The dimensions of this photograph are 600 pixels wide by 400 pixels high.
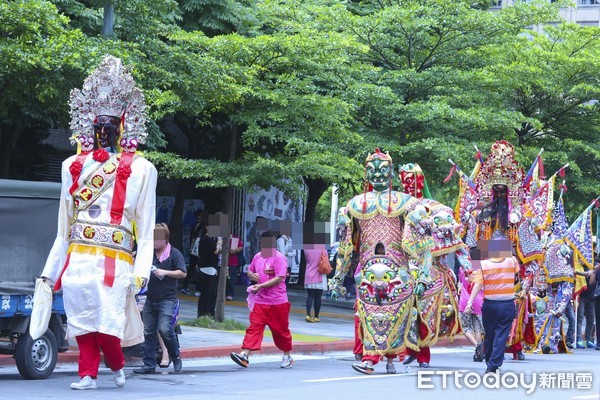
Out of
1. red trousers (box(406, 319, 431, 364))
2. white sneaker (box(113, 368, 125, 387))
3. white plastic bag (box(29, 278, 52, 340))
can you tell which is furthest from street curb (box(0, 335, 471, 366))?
white plastic bag (box(29, 278, 52, 340))

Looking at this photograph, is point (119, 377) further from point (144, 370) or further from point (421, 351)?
point (421, 351)

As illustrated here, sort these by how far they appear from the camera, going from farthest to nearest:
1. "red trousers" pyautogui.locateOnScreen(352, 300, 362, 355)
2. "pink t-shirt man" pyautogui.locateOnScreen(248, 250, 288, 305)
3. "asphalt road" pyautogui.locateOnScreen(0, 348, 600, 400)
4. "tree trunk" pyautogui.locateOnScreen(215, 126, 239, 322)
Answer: "tree trunk" pyautogui.locateOnScreen(215, 126, 239, 322), "pink t-shirt man" pyautogui.locateOnScreen(248, 250, 288, 305), "red trousers" pyautogui.locateOnScreen(352, 300, 362, 355), "asphalt road" pyautogui.locateOnScreen(0, 348, 600, 400)

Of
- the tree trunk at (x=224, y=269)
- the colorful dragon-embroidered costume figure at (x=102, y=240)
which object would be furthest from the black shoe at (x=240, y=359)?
the tree trunk at (x=224, y=269)

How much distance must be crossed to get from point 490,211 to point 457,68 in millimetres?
10564

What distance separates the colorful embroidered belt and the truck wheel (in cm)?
201

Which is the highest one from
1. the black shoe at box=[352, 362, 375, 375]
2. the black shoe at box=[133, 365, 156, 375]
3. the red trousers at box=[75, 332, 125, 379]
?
the red trousers at box=[75, 332, 125, 379]

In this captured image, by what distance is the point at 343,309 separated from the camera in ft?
92.0

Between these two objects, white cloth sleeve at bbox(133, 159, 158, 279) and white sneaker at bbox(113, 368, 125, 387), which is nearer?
white cloth sleeve at bbox(133, 159, 158, 279)

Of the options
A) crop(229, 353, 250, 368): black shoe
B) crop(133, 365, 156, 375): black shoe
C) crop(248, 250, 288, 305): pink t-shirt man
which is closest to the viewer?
crop(133, 365, 156, 375): black shoe

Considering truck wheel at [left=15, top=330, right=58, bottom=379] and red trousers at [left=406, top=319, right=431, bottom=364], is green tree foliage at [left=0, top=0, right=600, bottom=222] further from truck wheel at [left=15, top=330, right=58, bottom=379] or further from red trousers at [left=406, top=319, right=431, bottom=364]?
red trousers at [left=406, top=319, right=431, bottom=364]

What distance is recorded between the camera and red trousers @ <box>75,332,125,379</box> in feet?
34.5

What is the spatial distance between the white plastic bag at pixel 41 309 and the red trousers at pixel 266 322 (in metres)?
4.51

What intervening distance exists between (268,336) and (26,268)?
7.12 metres

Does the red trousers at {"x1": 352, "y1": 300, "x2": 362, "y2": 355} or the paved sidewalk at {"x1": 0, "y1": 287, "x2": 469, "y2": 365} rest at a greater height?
the red trousers at {"x1": 352, "y1": 300, "x2": 362, "y2": 355}
